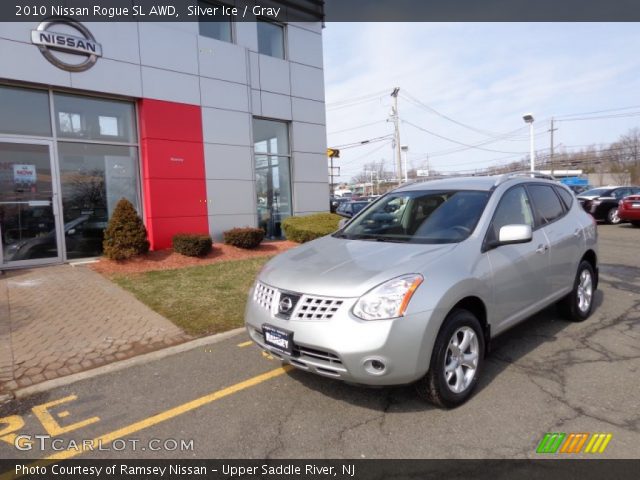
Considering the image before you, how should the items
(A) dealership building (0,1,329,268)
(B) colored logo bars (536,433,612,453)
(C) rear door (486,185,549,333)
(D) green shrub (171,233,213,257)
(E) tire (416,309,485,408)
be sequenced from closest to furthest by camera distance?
(B) colored logo bars (536,433,612,453) → (E) tire (416,309,485,408) → (C) rear door (486,185,549,333) → (A) dealership building (0,1,329,268) → (D) green shrub (171,233,213,257)

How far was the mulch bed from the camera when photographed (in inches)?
343

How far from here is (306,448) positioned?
287 centimetres

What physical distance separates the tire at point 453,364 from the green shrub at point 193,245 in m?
7.45

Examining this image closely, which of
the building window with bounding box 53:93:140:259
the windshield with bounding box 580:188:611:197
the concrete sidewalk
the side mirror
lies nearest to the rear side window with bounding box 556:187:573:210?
the side mirror

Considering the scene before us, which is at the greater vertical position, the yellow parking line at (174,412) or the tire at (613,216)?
the tire at (613,216)

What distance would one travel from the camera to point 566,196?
5410mm

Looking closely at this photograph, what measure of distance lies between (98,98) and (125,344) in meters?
7.22

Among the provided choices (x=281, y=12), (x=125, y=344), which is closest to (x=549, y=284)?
(x=125, y=344)

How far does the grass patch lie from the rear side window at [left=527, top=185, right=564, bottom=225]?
379cm

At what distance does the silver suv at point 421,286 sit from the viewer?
2.92 metres

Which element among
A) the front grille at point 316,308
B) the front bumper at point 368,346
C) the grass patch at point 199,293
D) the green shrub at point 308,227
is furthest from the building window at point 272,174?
the front bumper at point 368,346

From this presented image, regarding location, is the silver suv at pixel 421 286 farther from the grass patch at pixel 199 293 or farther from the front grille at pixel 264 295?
the grass patch at pixel 199 293

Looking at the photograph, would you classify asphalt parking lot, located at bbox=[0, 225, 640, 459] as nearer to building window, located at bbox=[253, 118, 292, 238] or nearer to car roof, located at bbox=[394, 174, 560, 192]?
car roof, located at bbox=[394, 174, 560, 192]

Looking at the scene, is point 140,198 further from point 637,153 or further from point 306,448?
point 637,153
